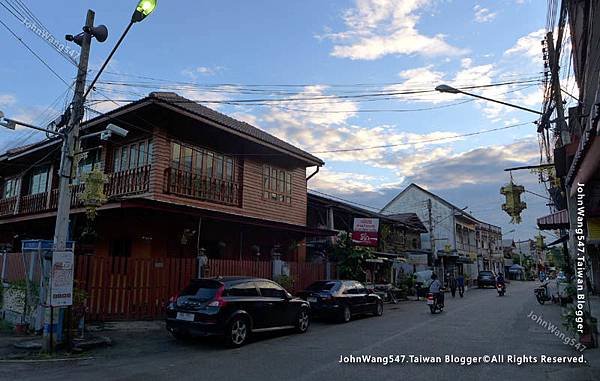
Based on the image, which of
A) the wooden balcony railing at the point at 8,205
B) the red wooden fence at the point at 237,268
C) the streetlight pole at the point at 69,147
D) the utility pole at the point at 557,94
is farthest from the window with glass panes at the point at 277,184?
the wooden balcony railing at the point at 8,205

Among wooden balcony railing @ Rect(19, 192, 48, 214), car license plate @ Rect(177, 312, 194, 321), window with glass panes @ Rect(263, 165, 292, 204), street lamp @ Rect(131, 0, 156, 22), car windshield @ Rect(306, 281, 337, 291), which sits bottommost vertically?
car license plate @ Rect(177, 312, 194, 321)

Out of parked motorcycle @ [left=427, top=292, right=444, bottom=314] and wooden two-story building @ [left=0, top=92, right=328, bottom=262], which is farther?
parked motorcycle @ [left=427, top=292, right=444, bottom=314]

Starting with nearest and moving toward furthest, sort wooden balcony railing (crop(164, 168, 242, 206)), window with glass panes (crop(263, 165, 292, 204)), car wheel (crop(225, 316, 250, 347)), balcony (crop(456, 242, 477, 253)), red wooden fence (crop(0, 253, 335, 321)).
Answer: car wheel (crop(225, 316, 250, 347))
red wooden fence (crop(0, 253, 335, 321))
wooden balcony railing (crop(164, 168, 242, 206))
window with glass panes (crop(263, 165, 292, 204))
balcony (crop(456, 242, 477, 253))

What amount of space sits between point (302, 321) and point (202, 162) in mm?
8043

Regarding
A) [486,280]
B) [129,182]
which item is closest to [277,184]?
[129,182]

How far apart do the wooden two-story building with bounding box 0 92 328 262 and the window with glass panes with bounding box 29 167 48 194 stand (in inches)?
2.1

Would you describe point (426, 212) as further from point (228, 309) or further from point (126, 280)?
point (228, 309)

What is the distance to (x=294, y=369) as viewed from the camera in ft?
25.4

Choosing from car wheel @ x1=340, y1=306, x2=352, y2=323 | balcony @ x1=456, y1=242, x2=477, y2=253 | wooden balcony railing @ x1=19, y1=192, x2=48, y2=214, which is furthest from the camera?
balcony @ x1=456, y1=242, x2=477, y2=253

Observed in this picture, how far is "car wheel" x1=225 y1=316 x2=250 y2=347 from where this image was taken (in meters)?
9.90

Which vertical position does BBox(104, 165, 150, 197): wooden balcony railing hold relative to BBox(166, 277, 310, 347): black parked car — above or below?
above

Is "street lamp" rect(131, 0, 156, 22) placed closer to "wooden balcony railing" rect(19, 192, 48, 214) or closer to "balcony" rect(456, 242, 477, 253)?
"wooden balcony railing" rect(19, 192, 48, 214)

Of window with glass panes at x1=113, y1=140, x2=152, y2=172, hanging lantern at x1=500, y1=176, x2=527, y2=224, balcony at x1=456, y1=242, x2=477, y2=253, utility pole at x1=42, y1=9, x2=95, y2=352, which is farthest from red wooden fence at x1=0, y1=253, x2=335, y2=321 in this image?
balcony at x1=456, y1=242, x2=477, y2=253

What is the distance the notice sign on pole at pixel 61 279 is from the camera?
30.6ft
